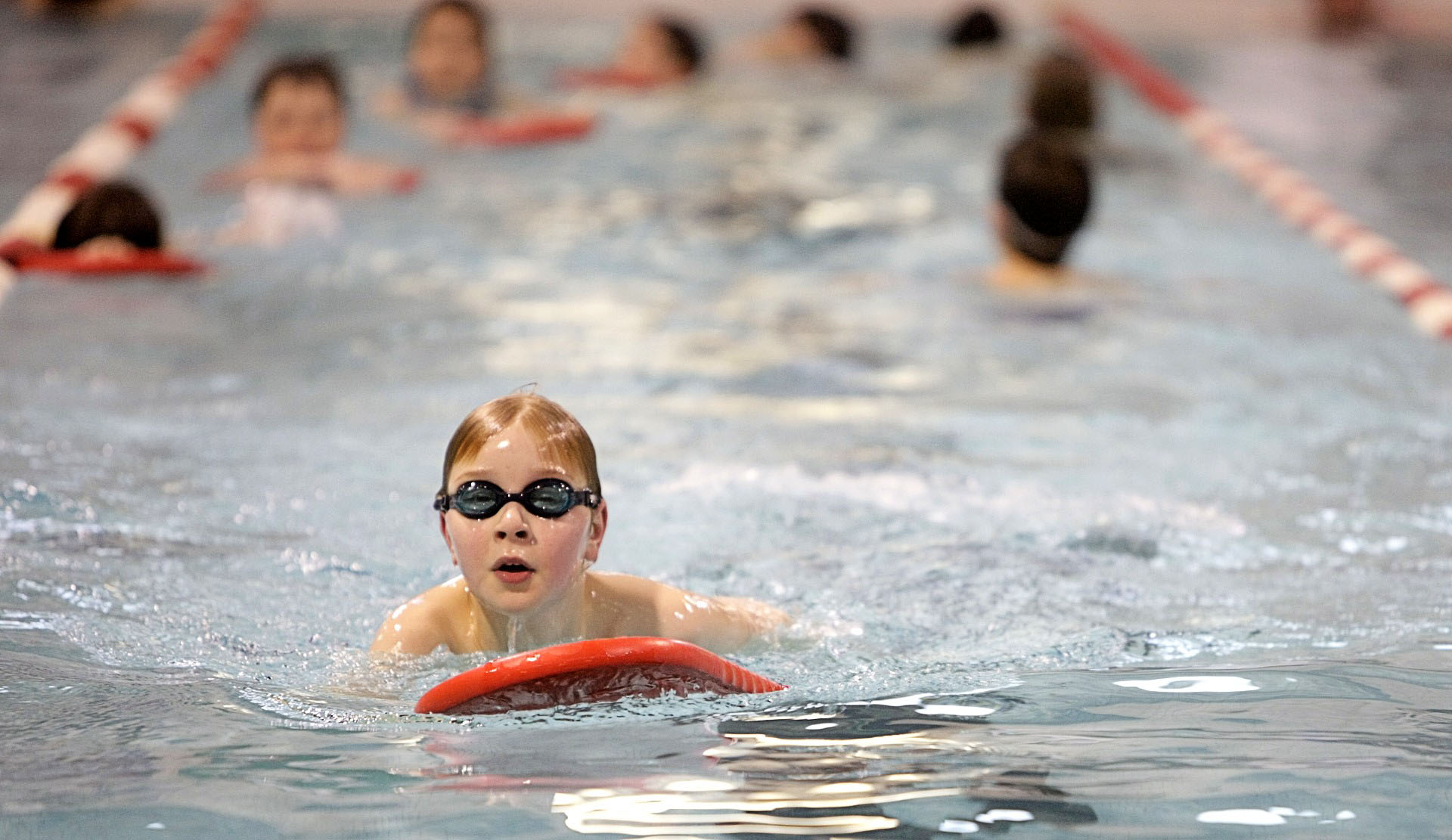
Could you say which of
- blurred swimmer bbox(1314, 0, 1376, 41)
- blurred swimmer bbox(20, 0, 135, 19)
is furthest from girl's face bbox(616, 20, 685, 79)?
blurred swimmer bbox(1314, 0, 1376, 41)

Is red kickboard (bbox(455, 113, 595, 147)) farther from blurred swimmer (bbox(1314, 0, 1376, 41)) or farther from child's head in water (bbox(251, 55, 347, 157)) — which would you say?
blurred swimmer (bbox(1314, 0, 1376, 41))

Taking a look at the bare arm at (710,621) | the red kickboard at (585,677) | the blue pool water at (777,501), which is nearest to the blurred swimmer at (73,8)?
the blue pool water at (777,501)

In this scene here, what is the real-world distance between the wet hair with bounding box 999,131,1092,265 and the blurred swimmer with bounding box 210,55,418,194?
2.83 meters

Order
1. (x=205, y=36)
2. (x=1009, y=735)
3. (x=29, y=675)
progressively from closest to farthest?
(x=1009, y=735) → (x=29, y=675) → (x=205, y=36)

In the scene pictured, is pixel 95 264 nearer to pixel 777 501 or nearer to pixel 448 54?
pixel 777 501

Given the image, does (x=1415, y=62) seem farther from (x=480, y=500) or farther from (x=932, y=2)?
(x=480, y=500)

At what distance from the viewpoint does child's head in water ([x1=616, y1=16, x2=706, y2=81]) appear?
970 cm

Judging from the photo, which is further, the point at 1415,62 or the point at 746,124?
the point at 1415,62

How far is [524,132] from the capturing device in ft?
27.2

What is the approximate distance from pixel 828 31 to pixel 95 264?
219 inches

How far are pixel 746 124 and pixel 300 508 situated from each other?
5.47 m

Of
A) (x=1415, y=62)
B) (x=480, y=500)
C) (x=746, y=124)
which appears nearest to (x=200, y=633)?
(x=480, y=500)

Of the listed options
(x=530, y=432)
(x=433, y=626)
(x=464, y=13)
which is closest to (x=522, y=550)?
(x=530, y=432)

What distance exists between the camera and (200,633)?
3184 millimetres
